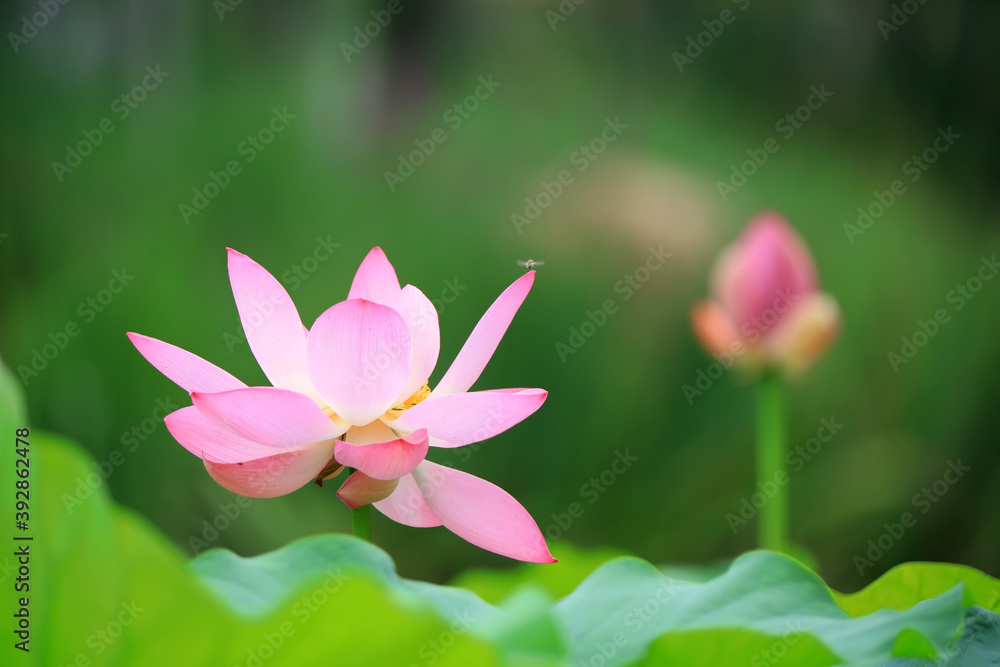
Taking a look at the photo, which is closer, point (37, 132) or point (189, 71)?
point (37, 132)

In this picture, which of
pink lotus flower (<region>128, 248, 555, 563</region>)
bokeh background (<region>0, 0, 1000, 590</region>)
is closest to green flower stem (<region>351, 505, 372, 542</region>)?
pink lotus flower (<region>128, 248, 555, 563</region>)

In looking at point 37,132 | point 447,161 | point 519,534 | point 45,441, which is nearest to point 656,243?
point 447,161

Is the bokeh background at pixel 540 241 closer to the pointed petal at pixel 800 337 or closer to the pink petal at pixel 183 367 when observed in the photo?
the pointed petal at pixel 800 337

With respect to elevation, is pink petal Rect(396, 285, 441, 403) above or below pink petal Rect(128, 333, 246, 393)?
above

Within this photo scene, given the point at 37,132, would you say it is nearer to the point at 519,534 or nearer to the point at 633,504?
the point at 633,504

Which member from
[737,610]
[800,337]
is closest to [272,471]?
[737,610]

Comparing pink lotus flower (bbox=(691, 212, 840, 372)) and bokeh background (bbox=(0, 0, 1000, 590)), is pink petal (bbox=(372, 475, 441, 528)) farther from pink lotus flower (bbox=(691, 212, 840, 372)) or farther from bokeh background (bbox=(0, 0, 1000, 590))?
bokeh background (bbox=(0, 0, 1000, 590))

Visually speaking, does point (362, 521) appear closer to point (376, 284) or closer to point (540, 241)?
point (376, 284)

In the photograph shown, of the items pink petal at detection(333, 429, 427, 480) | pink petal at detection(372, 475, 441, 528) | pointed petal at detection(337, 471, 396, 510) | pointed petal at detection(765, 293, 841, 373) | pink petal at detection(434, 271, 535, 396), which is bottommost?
pink petal at detection(372, 475, 441, 528)
